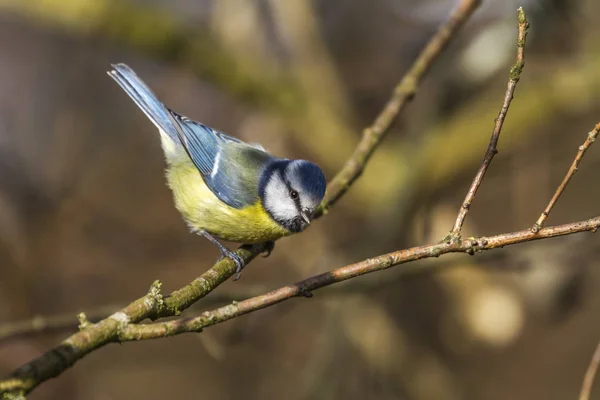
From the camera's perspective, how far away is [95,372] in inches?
153

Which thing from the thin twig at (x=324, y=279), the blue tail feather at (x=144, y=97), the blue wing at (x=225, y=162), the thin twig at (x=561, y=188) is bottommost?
the thin twig at (x=324, y=279)

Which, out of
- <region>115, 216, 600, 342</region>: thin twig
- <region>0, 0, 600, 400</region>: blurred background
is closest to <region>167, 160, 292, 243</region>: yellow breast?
<region>0, 0, 600, 400</region>: blurred background

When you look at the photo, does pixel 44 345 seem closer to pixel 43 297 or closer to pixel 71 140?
pixel 43 297

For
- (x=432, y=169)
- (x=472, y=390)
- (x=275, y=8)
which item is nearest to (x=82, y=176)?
(x=275, y=8)

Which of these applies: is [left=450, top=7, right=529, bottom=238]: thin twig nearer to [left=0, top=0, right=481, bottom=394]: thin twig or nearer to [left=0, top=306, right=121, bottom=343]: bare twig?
[left=0, top=0, right=481, bottom=394]: thin twig

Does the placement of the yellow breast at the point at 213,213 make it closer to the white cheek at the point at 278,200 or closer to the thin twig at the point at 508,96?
the white cheek at the point at 278,200

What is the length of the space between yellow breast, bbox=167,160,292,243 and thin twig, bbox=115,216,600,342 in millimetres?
1098

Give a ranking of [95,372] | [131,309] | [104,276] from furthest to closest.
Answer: [104,276] < [95,372] < [131,309]

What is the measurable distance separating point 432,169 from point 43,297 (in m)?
2.25

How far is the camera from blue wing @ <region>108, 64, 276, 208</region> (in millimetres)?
2572

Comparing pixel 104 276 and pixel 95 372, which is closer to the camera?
pixel 95 372

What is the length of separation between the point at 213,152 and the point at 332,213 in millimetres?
1973

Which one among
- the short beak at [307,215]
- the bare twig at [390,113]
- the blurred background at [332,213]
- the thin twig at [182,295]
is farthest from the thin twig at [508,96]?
the blurred background at [332,213]

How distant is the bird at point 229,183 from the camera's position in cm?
238
